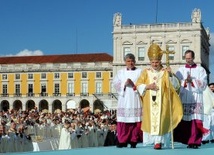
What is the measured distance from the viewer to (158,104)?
23.9 ft

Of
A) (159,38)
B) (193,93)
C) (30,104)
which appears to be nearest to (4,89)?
(30,104)

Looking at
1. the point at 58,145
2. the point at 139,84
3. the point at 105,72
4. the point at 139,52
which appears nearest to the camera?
the point at 139,84

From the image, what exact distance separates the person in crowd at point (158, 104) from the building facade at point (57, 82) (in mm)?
54725

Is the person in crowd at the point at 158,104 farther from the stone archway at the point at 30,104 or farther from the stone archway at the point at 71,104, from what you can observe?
the stone archway at the point at 30,104

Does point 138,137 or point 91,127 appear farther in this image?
point 91,127

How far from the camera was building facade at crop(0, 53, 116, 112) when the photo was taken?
64.4 m

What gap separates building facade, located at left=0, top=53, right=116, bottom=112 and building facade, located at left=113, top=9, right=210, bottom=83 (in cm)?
524

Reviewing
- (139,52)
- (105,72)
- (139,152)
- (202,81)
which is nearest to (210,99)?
(202,81)

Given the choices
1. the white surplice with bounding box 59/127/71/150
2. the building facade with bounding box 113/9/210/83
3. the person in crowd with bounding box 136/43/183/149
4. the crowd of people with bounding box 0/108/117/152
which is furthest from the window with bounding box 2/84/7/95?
the person in crowd with bounding box 136/43/183/149

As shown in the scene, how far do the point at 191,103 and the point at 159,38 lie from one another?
52007mm

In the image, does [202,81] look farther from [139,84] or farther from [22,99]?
[22,99]

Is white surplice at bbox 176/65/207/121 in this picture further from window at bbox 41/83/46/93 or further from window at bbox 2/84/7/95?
window at bbox 2/84/7/95

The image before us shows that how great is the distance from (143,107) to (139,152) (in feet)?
2.81

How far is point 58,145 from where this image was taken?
1539 centimetres
